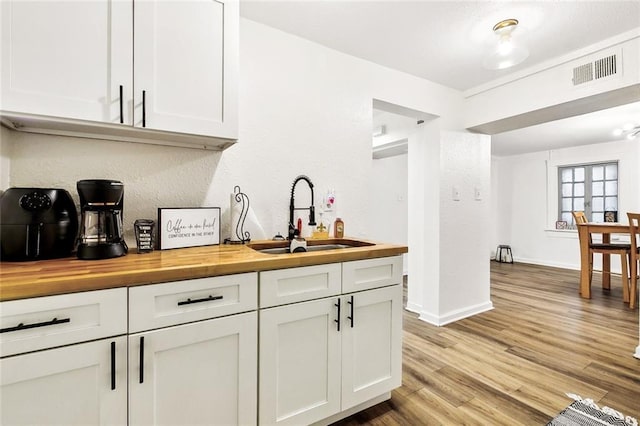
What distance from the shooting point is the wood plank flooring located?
→ 1632mm

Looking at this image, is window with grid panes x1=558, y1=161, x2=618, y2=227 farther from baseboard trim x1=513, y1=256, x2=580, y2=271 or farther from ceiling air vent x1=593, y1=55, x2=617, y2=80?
ceiling air vent x1=593, y1=55, x2=617, y2=80

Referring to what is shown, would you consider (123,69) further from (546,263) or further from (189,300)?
(546,263)

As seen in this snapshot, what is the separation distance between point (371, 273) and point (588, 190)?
6110 mm

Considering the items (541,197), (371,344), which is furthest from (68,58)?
(541,197)

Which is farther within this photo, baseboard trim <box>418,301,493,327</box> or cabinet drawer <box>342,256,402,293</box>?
baseboard trim <box>418,301,493,327</box>

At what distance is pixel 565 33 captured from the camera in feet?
6.66

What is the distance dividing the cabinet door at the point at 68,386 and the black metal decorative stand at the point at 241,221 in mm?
814

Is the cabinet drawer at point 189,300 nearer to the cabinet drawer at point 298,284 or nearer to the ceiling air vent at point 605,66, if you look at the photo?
the cabinet drawer at point 298,284

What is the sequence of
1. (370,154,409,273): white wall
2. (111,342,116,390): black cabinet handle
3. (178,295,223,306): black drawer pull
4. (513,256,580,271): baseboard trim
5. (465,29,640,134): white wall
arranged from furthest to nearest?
1. (513,256,580,271): baseboard trim
2. (370,154,409,273): white wall
3. (465,29,640,134): white wall
4. (178,295,223,306): black drawer pull
5. (111,342,116,390): black cabinet handle

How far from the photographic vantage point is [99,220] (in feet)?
4.08

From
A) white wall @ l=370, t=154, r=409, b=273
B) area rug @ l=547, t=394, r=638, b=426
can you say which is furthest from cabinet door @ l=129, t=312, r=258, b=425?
white wall @ l=370, t=154, r=409, b=273

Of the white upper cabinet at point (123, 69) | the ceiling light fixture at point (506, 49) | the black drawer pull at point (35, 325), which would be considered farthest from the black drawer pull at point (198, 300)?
the ceiling light fixture at point (506, 49)

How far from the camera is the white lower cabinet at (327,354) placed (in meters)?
1.29

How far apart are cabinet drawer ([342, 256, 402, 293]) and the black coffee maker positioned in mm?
1032
